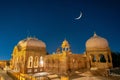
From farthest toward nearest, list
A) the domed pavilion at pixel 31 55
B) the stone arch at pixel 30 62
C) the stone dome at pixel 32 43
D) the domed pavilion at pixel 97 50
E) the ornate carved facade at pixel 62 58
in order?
1. the stone arch at pixel 30 62
2. the stone dome at pixel 32 43
3. the domed pavilion at pixel 31 55
4. the domed pavilion at pixel 97 50
5. the ornate carved facade at pixel 62 58

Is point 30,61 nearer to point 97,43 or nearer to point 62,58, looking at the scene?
point 62,58

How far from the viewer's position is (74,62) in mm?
23109

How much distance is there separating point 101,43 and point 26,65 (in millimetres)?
16695

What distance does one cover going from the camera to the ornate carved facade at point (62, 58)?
73.9ft

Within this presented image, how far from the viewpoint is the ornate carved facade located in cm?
2252

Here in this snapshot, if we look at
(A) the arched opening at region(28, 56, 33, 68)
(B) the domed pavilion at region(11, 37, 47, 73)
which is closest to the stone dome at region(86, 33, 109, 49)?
(B) the domed pavilion at region(11, 37, 47, 73)

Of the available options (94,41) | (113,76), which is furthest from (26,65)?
(113,76)

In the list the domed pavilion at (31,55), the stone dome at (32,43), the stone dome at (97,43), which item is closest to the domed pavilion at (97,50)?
the stone dome at (97,43)

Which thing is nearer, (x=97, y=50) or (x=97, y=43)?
(x=97, y=50)

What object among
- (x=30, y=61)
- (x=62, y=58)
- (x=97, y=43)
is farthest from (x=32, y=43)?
(x=97, y=43)

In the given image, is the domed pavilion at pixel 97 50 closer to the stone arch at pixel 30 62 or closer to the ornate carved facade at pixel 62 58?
the ornate carved facade at pixel 62 58

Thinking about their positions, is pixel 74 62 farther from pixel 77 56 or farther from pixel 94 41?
pixel 94 41

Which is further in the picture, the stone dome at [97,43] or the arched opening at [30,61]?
the arched opening at [30,61]

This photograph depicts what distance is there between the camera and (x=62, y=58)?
2222 cm
